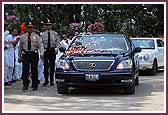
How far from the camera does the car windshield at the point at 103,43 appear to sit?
13.0 m

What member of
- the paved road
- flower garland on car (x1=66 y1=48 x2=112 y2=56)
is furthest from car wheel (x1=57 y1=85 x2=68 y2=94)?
flower garland on car (x1=66 y1=48 x2=112 y2=56)

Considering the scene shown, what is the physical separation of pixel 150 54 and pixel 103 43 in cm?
582

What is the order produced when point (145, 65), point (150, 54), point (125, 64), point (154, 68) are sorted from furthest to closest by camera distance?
point (154, 68) → point (150, 54) → point (145, 65) → point (125, 64)

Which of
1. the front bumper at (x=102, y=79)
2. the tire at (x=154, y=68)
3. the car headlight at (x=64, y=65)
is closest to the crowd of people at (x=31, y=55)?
the car headlight at (x=64, y=65)

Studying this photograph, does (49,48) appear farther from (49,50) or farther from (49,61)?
(49,61)

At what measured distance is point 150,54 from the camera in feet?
61.5

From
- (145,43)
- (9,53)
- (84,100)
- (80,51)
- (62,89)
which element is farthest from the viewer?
(145,43)

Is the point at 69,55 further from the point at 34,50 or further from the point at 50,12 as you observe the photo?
the point at 50,12

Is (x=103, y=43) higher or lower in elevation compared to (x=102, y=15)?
lower

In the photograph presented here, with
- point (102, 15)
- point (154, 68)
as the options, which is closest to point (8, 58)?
point (154, 68)

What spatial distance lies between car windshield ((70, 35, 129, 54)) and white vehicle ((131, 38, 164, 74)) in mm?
5094

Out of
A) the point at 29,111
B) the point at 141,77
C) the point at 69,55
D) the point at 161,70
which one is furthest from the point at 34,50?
the point at 161,70

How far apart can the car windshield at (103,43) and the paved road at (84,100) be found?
3.60 ft

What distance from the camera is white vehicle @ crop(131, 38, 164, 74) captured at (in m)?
18.5
